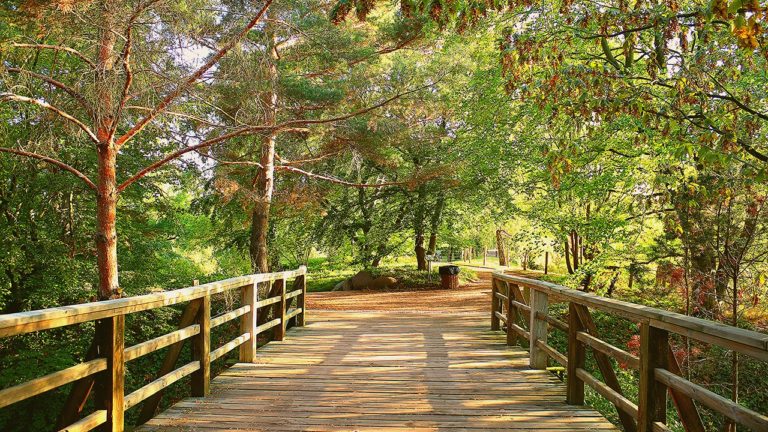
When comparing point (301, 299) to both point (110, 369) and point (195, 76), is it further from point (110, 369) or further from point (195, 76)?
point (110, 369)

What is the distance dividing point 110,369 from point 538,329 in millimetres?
4073

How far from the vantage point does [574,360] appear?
4.52 m

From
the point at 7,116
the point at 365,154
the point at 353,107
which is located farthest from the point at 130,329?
the point at 353,107

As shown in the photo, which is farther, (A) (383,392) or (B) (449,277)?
(B) (449,277)

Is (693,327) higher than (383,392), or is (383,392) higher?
(693,327)

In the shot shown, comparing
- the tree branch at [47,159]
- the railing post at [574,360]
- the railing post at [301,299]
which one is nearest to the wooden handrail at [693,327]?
the railing post at [574,360]

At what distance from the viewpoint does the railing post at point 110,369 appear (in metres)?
3.25

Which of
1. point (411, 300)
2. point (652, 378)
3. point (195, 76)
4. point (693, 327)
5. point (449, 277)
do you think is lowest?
point (411, 300)

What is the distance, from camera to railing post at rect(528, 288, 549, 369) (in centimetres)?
571

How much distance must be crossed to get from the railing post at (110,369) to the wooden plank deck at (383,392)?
540 mm

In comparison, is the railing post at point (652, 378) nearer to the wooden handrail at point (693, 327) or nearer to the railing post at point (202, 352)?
the wooden handrail at point (693, 327)

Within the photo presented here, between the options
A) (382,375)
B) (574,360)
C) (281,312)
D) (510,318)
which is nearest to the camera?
(574,360)

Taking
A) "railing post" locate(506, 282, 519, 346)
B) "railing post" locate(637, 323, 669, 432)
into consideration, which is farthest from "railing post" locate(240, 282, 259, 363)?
"railing post" locate(637, 323, 669, 432)

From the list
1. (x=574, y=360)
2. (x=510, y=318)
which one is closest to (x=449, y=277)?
(x=510, y=318)
